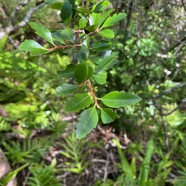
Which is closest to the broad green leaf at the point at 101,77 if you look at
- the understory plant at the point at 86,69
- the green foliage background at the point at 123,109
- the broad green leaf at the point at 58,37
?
the understory plant at the point at 86,69

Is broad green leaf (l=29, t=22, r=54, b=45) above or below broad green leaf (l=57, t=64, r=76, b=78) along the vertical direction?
above

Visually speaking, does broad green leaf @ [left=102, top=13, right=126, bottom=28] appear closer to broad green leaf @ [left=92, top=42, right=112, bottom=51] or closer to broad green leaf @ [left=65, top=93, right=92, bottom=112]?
broad green leaf @ [left=92, top=42, right=112, bottom=51]

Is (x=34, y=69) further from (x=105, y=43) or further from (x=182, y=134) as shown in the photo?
(x=105, y=43)

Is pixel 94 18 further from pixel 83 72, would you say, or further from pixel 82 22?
pixel 83 72

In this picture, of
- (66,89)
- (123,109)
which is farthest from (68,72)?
(123,109)

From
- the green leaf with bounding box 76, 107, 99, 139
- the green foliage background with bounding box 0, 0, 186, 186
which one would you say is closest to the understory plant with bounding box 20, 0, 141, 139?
the green leaf with bounding box 76, 107, 99, 139

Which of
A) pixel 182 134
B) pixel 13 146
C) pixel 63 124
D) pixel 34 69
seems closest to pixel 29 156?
pixel 13 146

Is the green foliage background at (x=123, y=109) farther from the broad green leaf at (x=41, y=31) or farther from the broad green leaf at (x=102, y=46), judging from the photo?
the broad green leaf at (x=41, y=31)
